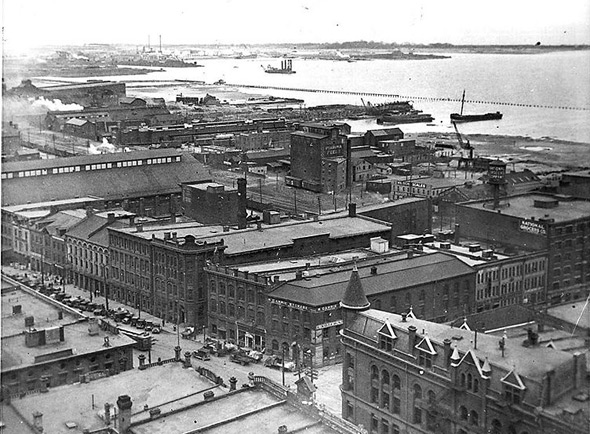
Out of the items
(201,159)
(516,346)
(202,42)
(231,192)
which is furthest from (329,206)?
(516,346)

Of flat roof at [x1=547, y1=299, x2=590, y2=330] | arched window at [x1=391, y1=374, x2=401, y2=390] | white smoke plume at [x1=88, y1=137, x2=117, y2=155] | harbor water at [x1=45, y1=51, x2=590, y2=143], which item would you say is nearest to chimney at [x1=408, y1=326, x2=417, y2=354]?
arched window at [x1=391, y1=374, x2=401, y2=390]

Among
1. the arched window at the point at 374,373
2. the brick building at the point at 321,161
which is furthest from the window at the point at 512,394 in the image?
the brick building at the point at 321,161

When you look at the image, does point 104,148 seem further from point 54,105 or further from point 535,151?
point 535,151

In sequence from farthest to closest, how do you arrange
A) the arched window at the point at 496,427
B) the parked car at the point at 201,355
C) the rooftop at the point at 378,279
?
the parked car at the point at 201,355, the rooftop at the point at 378,279, the arched window at the point at 496,427

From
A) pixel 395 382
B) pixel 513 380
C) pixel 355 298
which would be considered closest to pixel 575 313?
pixel 513 380

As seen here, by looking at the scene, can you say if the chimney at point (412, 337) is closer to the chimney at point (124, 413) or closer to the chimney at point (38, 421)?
the chimney at point (124, 413)
